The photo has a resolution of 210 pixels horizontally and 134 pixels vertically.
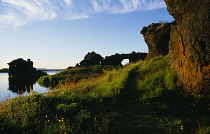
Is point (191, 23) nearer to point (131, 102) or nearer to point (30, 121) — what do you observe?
point (131, 102)

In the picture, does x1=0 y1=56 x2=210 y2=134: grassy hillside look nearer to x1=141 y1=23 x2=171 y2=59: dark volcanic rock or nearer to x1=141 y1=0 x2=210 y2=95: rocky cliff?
x1=141 y1=0 x2=210 y2=95: rocky cliff

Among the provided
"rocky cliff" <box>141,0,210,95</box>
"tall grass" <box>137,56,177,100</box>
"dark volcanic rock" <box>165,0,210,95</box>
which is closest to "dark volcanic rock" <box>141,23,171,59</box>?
"tall grass" <box>137,56,177,100</box>

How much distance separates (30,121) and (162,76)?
880 cm

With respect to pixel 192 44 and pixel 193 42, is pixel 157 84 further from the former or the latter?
pixel 193 42

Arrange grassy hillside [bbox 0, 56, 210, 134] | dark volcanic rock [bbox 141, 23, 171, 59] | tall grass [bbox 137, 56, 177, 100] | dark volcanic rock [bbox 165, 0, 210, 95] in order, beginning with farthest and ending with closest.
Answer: dark volcanic rock [bbox 141, 23, 171, 59] < tall grass [bbox 137, 56, 177, 100] < dark volcanic rock [bbox 165, 0, 210, 95] < grassy hillside [bbox 0, 56, 210, 134]

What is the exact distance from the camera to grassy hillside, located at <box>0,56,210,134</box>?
5676 millimetres

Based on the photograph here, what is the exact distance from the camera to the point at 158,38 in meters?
23.4

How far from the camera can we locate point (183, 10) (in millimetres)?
9367

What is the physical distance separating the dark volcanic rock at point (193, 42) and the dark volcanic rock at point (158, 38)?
42.1 feet

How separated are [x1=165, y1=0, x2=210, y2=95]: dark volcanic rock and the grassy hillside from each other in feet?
2.47

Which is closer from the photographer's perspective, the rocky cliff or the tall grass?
the rocky cliff

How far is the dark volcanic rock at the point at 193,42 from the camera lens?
8.39 m

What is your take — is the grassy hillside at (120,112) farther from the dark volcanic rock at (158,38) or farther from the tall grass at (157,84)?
the dark volcanic rock at (158,38)

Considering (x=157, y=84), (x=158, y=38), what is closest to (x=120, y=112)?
(x=157, y=84)
